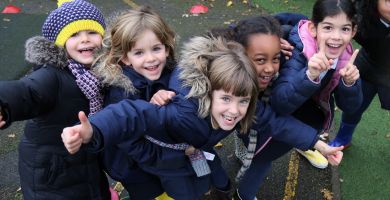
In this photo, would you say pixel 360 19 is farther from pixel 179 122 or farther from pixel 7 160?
pixel 7 160

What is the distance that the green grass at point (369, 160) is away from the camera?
3.76 m

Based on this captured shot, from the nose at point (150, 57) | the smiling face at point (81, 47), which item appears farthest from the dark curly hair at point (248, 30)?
the smiling face at point (81, 47)

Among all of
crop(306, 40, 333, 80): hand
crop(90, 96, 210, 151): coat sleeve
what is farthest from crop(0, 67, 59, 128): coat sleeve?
crop(306, 40, 333, 80): hand

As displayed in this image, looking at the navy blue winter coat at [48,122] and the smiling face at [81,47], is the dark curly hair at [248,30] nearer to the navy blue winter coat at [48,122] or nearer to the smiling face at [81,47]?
the smiling face at [81,47]

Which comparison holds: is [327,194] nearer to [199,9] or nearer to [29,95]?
[29,95]

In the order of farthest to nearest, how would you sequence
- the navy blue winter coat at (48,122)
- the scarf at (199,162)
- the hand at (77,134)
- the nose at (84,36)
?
1. the scarf at (199,162)
2. the nose at (84,36)
3. the navy blue winter coat at (48,122)
4. the hand at (77,134)

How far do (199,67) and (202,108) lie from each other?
24cm

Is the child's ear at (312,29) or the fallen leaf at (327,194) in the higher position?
the child's ear at (312,29)

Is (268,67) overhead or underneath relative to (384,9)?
underneath

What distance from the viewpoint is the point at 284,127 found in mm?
2576

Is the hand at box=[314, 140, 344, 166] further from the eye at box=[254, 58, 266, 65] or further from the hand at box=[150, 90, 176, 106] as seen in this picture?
the hand at box=[150, 90, 176, 106]

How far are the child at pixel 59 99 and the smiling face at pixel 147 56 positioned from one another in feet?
0.85

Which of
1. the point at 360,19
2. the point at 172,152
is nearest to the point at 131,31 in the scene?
the point at 172,152

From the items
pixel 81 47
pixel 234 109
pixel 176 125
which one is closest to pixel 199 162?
pixel 176 125
